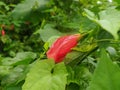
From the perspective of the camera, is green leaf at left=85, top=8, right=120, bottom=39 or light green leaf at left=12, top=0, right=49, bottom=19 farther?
light green leaf at left=12, top=0, right=49, bottom=19

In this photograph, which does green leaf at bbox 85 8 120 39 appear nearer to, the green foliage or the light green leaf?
the green foliage

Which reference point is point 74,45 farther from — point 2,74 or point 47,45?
point 2,74

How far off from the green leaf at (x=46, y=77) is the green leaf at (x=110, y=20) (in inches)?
3.8

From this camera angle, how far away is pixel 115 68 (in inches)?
18.1

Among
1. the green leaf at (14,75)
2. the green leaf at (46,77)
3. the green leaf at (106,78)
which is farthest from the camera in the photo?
the green leaf at (14,75)

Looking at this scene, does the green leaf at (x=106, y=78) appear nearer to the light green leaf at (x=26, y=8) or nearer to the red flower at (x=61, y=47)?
the red flower at (x=61, y=47)

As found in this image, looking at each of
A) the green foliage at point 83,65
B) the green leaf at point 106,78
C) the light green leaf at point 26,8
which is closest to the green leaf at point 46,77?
the green foliage at point 83,65

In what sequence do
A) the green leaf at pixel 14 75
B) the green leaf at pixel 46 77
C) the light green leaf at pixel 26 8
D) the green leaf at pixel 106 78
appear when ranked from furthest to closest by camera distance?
the light green leaf at pixel 26 8 → the green leaf at pixel 14 75 → the green leaf at pixel 46 77 → the green leaf at pixel 106 78

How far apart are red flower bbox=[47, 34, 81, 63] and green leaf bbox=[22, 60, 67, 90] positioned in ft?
0.04

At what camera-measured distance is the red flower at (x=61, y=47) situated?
61 cm

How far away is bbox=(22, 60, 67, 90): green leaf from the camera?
0.57 meters

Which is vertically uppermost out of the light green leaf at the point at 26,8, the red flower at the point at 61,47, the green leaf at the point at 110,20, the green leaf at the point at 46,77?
the green leaf at the point at 110,20

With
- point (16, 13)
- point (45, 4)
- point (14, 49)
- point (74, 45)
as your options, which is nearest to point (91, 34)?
point (74, 45)

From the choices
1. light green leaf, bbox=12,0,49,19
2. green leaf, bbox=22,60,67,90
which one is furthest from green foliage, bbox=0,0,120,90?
light green leaf, bbox=12,0,49,19
